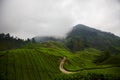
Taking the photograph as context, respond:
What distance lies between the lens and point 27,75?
11762cm

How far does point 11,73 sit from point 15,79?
8399 millimetres

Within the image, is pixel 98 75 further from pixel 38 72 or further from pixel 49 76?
pixel 38 72

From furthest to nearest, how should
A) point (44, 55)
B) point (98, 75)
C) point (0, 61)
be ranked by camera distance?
point (44, 55) → point (0, 61) → point (98, 75)

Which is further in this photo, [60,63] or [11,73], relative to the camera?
[60,63]

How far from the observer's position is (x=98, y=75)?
84062 millimetres

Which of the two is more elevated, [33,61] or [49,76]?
[33,61]

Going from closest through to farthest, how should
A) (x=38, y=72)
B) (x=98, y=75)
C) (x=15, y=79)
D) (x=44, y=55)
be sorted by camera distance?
(x=98, y=75)
(x=15, y=79)
(x=38, y=72)
(x=44, y=55)

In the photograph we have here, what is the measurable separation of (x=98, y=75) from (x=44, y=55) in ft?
249

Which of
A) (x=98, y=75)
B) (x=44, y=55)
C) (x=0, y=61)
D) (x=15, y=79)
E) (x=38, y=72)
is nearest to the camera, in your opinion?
(x=98, y=75)

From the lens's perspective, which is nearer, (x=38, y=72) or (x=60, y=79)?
(x=60, y=79)

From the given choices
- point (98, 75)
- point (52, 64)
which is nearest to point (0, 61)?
point (52, 64)

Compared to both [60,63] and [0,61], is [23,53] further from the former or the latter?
[60,63]

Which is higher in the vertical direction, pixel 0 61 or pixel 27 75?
pixel 0 61

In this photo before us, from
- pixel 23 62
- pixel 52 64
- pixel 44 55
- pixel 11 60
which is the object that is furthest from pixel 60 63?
pixel 11 60
